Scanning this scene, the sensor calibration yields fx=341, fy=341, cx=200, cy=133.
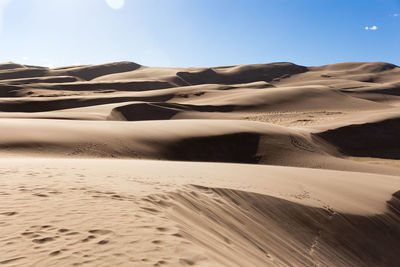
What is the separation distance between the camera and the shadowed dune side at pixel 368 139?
59.8 ft

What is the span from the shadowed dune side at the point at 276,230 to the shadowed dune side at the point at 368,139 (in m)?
11.2

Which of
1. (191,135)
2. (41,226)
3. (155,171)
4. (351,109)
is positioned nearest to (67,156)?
(155,171)

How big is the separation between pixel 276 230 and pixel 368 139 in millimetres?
16829

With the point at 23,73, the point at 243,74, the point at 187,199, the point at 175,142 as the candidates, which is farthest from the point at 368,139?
the point at 23,73

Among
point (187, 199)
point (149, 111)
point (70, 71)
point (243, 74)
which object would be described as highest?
point (70, 71)

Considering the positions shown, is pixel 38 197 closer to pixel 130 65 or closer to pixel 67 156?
pixel 67 156

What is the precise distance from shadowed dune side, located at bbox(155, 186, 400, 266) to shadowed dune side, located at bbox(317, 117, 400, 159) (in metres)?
11.2

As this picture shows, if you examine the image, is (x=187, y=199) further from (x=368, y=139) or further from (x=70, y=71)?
(x=70, y=71)

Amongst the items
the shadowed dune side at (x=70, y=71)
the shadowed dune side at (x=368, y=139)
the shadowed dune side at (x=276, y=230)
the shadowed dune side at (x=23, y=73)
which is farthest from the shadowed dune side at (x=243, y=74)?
the shadowed dune side at (x=276, y=230)

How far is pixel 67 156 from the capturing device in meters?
9.37

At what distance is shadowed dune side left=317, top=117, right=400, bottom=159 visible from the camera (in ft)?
59.8

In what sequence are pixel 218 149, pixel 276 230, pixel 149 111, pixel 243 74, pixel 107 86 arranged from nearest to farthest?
1. pixel 276 230
2. pixel 218 149
3. pixel 149 111
4. pixel 107 86
5. pixel 243 74

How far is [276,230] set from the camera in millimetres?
5168

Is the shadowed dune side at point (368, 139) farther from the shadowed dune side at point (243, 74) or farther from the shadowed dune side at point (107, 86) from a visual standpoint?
the shadowed dune side at point (243, 74)
